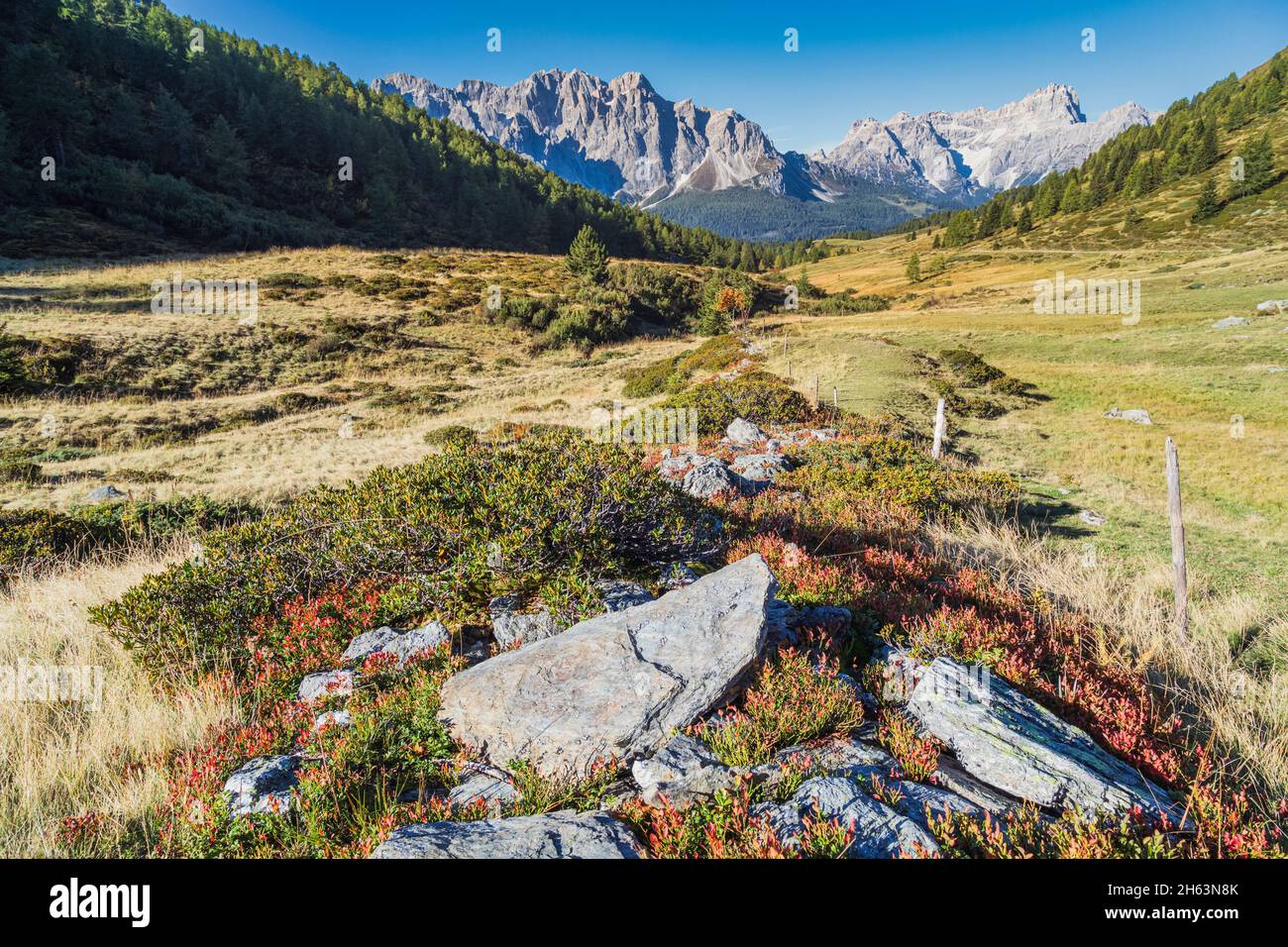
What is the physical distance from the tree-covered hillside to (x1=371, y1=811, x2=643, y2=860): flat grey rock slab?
57629 millimetres

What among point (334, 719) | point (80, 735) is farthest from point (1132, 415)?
point (80, 735)

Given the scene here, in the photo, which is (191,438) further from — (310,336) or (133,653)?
(133,653)

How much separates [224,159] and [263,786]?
293 feet

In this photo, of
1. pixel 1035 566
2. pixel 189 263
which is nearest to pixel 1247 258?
pixel 1035 566

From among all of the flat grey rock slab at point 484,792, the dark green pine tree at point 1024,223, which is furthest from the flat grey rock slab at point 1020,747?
the dark green pine tree at point 1024,223

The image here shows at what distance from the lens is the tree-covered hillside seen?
5150cm

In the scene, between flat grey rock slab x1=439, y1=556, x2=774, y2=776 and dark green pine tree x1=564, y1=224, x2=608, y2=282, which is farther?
dark green pine tree x1=564, y1=224, x2=608, y2=282

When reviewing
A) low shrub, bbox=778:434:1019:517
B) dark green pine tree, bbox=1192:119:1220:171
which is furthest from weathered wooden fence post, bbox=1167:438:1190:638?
dark green pine tree, bbox=1192:119:1220:171

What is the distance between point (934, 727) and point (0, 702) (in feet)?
23.1

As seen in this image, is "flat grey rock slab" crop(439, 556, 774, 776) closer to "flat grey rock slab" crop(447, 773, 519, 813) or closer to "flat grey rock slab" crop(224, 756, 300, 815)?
"flat grey rock slab" crop(447, 773, 519, 813)

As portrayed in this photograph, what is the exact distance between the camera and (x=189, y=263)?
44656mm

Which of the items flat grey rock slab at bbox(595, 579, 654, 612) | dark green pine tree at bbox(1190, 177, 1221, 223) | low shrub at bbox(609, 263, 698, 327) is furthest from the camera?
dark green pine tree at bbox(1190, 177, 1221, 223)

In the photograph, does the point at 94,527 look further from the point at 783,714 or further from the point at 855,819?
the point at 855,819
